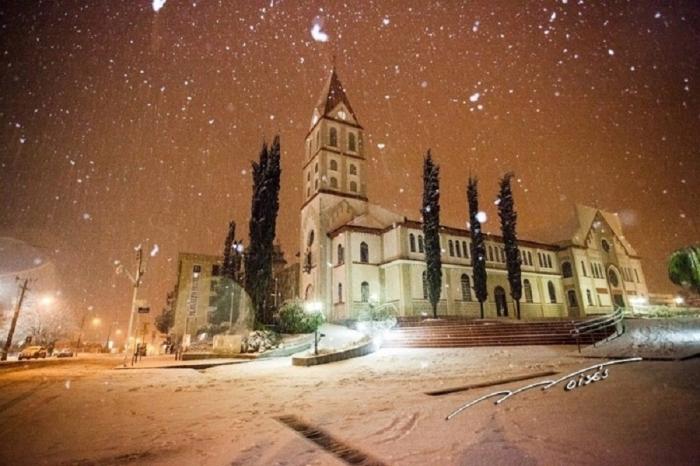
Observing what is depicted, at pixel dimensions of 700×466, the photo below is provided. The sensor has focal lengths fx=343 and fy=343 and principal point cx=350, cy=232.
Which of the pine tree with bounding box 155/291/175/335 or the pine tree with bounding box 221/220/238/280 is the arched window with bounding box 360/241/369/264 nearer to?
the pine tree with bounding box 221/220/238/280

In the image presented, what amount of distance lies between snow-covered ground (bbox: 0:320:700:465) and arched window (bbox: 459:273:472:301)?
25029mm

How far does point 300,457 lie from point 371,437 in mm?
1022

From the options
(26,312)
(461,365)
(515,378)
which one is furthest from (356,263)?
(26,312)

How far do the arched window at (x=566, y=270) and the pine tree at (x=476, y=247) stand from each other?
1533cm

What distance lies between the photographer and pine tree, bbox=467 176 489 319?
3141 cm

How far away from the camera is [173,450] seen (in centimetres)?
409

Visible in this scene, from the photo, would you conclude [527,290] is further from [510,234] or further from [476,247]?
[476,247]

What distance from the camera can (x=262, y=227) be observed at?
26641 mm

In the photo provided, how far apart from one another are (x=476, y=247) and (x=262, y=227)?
1949 cm

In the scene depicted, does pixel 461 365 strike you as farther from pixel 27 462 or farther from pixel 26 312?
pixel 26 312

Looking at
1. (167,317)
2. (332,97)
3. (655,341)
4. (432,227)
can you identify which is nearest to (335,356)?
(655,341)

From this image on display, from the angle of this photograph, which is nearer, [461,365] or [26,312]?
[461,365]

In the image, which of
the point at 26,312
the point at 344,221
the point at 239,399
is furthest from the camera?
the point at 26,312

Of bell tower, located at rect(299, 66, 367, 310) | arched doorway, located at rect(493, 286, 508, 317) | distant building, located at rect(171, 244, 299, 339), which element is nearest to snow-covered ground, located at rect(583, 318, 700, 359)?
arched doorway, located at rect(493, 286, 508, 317)
